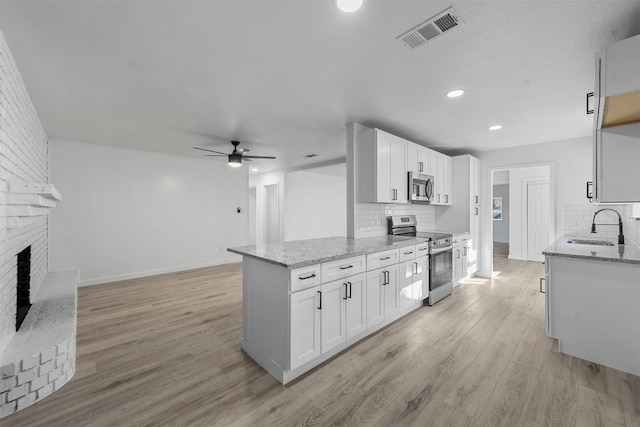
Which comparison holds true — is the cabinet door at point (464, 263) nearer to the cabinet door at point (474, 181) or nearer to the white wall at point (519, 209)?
the cabinet door at point (474, 181)

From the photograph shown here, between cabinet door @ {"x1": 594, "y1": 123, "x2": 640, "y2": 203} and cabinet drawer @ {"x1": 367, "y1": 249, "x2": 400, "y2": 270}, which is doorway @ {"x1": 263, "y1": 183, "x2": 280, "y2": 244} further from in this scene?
cabinet door @ {"x1": 594, "y1": 123, "x2": 640, "y2": 203}

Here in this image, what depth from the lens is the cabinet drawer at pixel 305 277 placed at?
2.02 m

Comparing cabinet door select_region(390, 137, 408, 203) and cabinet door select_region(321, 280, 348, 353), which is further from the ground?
cabinet door select_region(390, 137, 408, 203)

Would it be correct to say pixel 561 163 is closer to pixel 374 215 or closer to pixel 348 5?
pixel 374 215

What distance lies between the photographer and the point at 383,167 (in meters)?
3.54

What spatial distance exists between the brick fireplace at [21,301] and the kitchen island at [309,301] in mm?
1383

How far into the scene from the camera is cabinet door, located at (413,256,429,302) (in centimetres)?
338

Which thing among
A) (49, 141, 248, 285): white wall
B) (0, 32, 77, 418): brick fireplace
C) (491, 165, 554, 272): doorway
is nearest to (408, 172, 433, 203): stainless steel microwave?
(491, 165, 554, 272): doorway

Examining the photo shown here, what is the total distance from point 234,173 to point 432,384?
19.0 feet

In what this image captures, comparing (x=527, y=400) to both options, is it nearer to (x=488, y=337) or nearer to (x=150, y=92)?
(x=488, y=337)

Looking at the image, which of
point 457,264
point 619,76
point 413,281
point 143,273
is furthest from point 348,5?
point 143,273

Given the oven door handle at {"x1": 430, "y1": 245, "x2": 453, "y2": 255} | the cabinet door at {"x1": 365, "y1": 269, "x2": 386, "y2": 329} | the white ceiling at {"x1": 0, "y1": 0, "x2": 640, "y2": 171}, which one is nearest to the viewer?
the white ceiling at {"x1": 0, "y1": 0, "x2": 640, "y2": 171}

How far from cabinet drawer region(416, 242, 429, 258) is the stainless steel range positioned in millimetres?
62

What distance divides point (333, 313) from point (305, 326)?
0.32 metres
